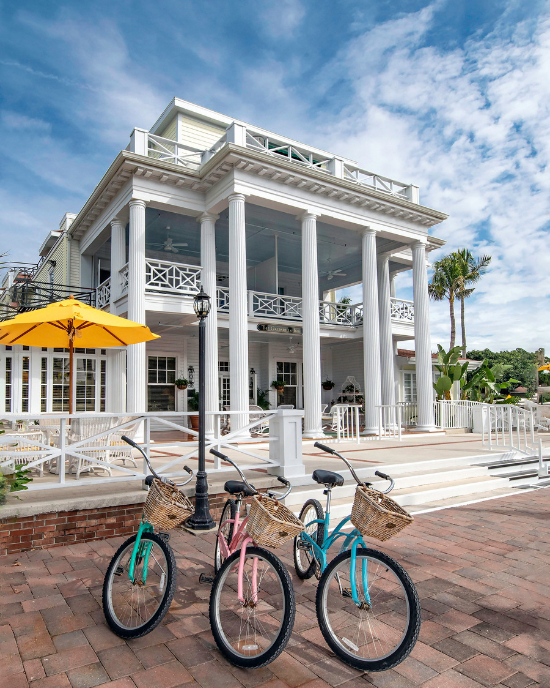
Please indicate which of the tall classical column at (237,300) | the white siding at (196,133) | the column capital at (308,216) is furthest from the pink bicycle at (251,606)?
the white siding at (196,133)

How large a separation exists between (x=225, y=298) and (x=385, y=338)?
5824 mm

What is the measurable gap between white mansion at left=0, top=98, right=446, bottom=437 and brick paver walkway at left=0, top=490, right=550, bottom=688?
22.3 ft

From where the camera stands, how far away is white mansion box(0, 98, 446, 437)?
1138 centimetres

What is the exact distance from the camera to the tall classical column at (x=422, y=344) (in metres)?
14.8

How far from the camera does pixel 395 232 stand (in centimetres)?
1454

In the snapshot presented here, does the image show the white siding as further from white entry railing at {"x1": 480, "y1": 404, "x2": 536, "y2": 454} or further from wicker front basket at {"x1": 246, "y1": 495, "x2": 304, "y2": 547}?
wicker front basket at {"x1": 246, "y1": 495, "x2": 304, "y2": 547}

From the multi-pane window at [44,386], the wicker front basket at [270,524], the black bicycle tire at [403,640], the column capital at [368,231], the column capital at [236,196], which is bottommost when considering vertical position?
the black bicycle tire at [403,640]

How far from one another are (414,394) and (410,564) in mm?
17448

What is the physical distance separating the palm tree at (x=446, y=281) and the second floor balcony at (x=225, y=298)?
19969 millimetres

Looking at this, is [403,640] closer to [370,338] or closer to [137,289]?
[137,289]

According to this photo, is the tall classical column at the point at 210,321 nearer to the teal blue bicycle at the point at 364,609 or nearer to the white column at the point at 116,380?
the white column at the point at 116,380

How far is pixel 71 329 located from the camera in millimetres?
7273

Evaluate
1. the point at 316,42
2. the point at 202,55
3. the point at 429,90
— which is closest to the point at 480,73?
the point at 429,90

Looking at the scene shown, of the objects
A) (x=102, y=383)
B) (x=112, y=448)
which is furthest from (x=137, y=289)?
(x=112, y=448)
